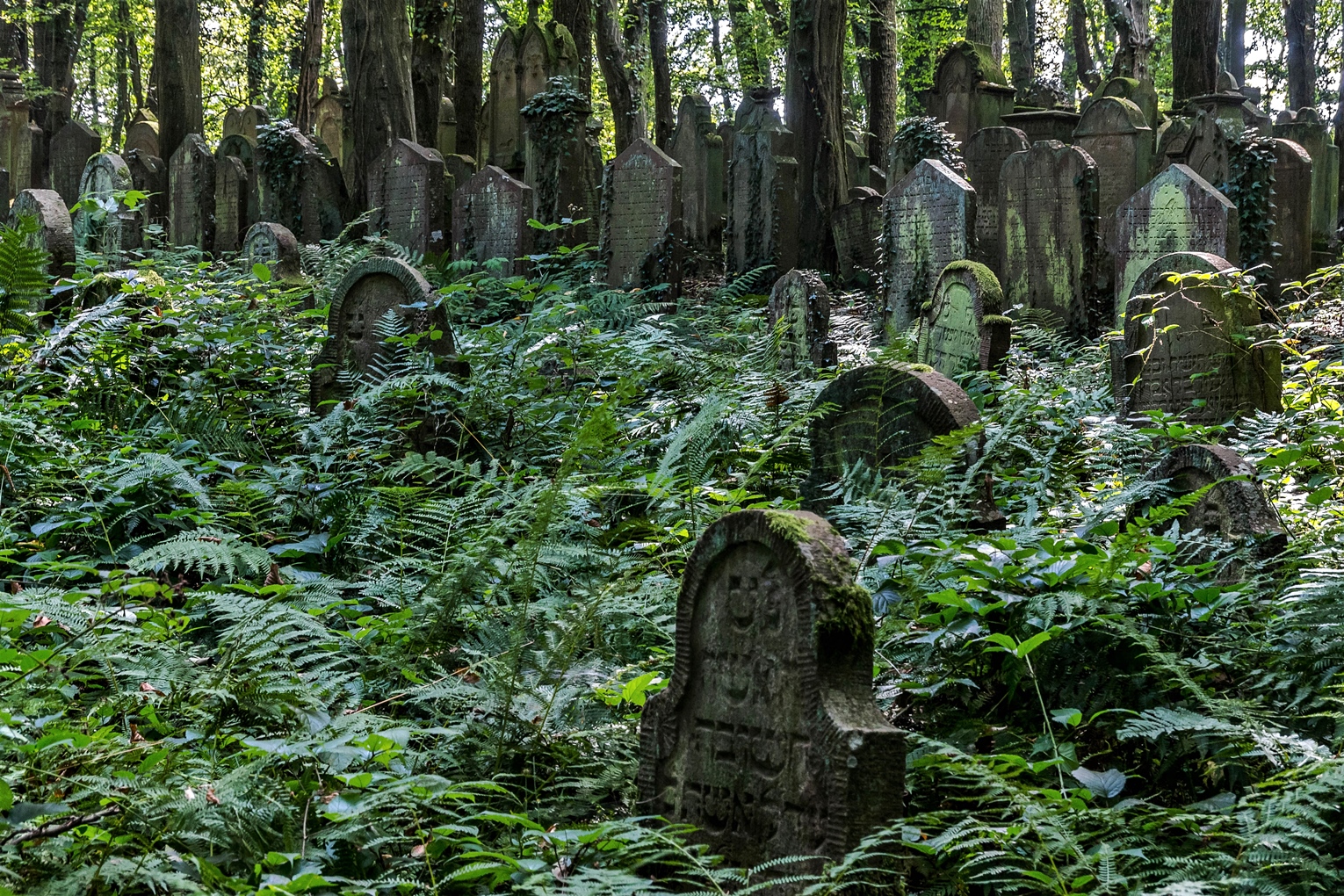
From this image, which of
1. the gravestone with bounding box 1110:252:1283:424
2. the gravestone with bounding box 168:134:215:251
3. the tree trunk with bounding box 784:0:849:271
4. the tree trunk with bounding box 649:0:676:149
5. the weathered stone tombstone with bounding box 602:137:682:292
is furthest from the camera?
the tree trunk with bounding box 649:0:676:149

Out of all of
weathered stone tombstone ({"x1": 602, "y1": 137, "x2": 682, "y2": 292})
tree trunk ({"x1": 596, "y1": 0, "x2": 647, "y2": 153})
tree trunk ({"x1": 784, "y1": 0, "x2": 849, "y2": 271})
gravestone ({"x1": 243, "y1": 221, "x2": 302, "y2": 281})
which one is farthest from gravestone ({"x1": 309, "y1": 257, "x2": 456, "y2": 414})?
tree trunk ({"x1": 596, "y1": 0, "x2": 647, "y2": 153})

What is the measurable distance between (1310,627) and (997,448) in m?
2.02

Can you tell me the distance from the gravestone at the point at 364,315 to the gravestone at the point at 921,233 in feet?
12.9

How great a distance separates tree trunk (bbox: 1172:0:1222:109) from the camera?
607 inches

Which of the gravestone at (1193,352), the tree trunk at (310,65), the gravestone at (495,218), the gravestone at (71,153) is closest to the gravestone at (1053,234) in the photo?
the gravestone at (1193,352)

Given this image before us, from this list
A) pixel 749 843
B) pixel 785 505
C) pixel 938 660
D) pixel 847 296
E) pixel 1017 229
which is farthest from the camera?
pixel 847 296

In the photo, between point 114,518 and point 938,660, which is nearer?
point 938,660

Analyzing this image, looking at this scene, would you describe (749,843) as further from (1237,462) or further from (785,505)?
(1237,462)

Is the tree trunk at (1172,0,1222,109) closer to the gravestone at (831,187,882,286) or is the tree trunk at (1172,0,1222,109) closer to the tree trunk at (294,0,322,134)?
the gravestone at (831,187,882,286)

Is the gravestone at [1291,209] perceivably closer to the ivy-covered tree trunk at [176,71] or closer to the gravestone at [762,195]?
the gravestone at [762,195]

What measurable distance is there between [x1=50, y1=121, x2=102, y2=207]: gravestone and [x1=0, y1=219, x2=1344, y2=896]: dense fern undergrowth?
1397cm

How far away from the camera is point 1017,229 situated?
400 inches

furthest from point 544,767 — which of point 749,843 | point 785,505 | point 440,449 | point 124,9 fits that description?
point 124,9

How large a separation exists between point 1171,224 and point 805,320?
9.37 feet
